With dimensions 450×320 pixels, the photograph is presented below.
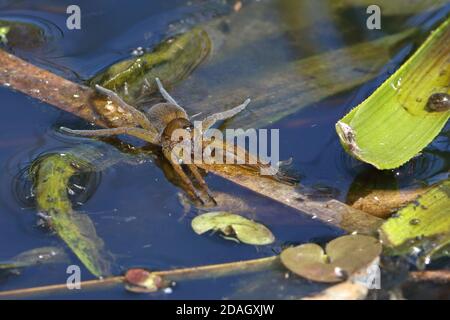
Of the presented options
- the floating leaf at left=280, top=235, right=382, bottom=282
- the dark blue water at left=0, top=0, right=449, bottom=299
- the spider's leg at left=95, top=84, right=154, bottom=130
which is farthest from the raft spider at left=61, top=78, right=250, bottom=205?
the floating leaf at left=280, top=235, right=382, bottom=282

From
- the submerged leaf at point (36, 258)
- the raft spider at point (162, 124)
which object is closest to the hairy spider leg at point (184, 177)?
the raft spider at point (162, 124)

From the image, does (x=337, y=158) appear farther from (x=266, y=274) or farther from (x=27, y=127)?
(x=27, y=127)

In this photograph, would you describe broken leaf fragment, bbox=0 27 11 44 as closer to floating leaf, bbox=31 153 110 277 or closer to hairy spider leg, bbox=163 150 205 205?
floating leaf, bbox=31 153 110 277

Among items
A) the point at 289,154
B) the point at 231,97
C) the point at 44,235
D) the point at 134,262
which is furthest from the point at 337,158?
the point at 44,235

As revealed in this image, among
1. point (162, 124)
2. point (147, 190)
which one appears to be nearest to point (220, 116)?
point (162, 124)

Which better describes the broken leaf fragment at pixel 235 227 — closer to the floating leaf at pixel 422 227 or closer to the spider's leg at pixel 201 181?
the spider's leg at pixel 201 181
